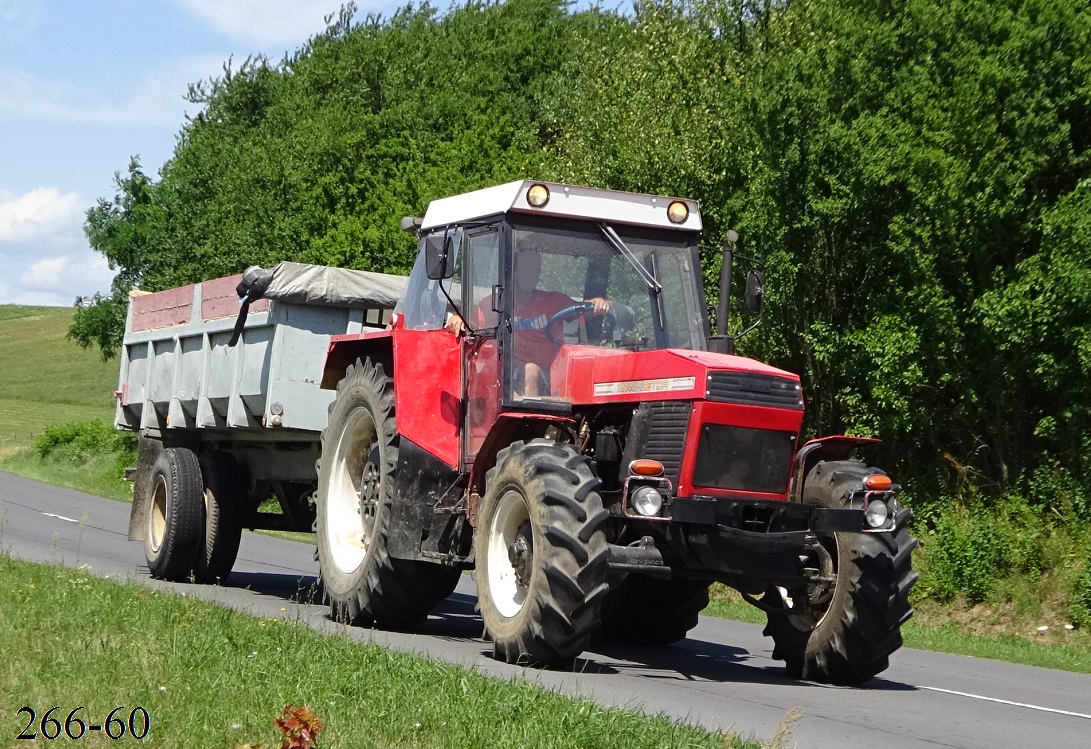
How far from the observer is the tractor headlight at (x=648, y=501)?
8727 mm

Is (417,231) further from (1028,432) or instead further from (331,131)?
(331,131)

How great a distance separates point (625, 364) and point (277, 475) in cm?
511

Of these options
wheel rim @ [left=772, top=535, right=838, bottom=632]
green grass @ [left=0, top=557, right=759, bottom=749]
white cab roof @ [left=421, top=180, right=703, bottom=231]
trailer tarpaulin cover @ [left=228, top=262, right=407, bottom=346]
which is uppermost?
white cab roof @ [left=421, top=180, right=703, bottom=231]

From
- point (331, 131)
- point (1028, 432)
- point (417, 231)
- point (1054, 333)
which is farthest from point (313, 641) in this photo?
point (331, 131)

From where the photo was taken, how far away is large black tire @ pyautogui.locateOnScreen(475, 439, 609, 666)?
8477mm

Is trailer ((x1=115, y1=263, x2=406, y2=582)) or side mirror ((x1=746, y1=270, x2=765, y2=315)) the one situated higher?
side mirror ((x1=746, y1=270, x2=765, y2=315))

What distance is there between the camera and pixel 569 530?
850cm

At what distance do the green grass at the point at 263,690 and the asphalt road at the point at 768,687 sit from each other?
2.37 feet

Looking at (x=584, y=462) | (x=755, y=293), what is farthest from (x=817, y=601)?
(x=755, y=293)

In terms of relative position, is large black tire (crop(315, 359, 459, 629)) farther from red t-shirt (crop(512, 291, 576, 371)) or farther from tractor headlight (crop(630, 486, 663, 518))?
tractor headlight (crop(630, 486, 663, 518))

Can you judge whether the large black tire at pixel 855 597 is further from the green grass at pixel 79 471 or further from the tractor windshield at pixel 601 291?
the green grass at pixel 79 471

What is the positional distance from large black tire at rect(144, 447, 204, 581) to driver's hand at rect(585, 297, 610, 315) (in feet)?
17.9

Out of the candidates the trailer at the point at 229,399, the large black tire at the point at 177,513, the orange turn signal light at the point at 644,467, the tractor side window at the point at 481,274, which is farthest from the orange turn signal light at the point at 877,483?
the large black tire at the point at 177,513

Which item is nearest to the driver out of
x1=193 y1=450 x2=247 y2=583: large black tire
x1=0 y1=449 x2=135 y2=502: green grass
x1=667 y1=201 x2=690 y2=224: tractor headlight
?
x1=667 y1=201 x2=690 y2=224: tractor headlight
